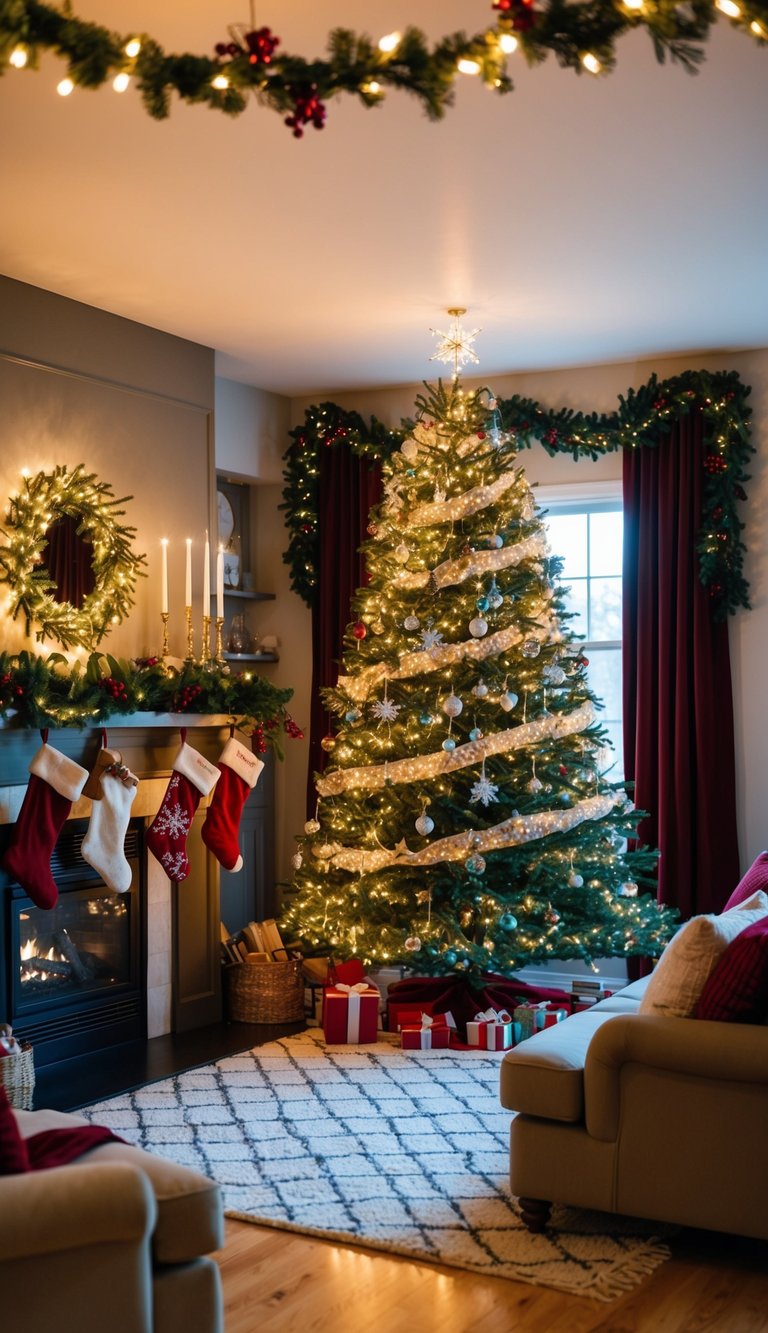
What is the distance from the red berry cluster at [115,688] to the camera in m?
5.10

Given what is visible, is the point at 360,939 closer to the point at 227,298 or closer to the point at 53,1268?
the point at 227,298

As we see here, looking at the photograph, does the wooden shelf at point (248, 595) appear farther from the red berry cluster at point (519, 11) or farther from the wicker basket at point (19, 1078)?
the red berry cluster at point (519, 11)

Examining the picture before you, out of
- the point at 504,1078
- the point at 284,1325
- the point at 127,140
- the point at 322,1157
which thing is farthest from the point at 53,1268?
the point at 127,140

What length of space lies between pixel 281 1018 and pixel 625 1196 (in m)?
2.75

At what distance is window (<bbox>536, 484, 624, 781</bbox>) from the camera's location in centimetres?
670

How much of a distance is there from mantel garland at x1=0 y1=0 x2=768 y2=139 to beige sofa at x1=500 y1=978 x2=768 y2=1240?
7.27 feet

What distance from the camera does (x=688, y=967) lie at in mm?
3406

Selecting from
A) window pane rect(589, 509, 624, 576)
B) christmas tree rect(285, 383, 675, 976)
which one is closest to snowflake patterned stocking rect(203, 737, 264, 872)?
christmas tree rect(285, 383, 675, 976)

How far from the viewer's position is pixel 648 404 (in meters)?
6.34

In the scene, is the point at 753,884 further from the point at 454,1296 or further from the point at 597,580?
the point at 597,580

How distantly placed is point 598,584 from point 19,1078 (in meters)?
3.70

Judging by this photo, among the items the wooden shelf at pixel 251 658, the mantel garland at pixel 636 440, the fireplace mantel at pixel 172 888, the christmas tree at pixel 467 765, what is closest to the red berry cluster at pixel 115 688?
the fireplace mantel at pixel 172 888

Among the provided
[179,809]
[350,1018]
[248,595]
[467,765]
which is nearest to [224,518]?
[248,595]

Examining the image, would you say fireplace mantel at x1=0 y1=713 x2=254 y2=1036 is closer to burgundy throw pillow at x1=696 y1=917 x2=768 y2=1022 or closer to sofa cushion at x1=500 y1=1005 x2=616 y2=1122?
sofa cushion at x1=500 y1=1005 x2=616 y2=1122
